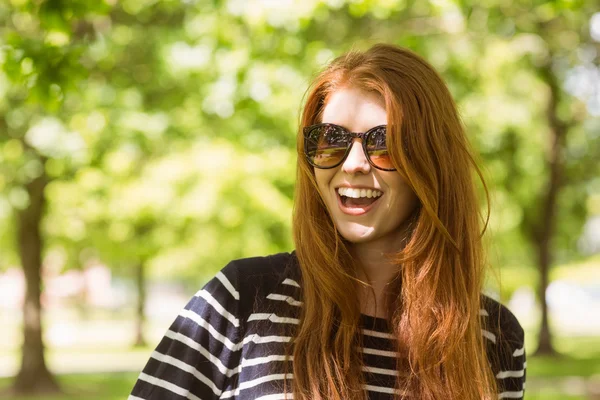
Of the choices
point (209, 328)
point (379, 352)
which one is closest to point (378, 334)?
point (379, 352)

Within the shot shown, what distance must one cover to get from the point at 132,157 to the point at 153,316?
34747mm

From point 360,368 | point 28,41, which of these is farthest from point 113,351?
point 360,368

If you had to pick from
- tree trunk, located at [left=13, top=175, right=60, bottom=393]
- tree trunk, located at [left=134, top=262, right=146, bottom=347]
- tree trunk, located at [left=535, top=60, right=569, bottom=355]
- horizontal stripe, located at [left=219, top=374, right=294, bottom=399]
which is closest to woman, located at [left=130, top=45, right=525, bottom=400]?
horizontal stripe, located at [left=219, top=374, right=294, bottom=399]

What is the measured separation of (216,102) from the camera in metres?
8.34

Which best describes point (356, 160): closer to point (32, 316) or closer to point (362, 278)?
point (362, 278)

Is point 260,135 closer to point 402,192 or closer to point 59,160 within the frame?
point 59,160

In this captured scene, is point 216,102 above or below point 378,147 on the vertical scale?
above

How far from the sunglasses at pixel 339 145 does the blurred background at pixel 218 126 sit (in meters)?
0.57

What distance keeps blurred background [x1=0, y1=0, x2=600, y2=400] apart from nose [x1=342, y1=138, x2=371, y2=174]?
626 mm

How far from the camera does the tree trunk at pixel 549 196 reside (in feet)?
59.8

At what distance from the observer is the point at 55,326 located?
3703cm

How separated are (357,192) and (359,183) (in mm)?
24

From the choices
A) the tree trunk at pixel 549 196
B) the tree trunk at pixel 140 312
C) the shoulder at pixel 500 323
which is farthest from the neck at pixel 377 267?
the tree trunk at pixel 140 312

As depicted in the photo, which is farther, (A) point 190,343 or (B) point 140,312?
(B) point 140,312
